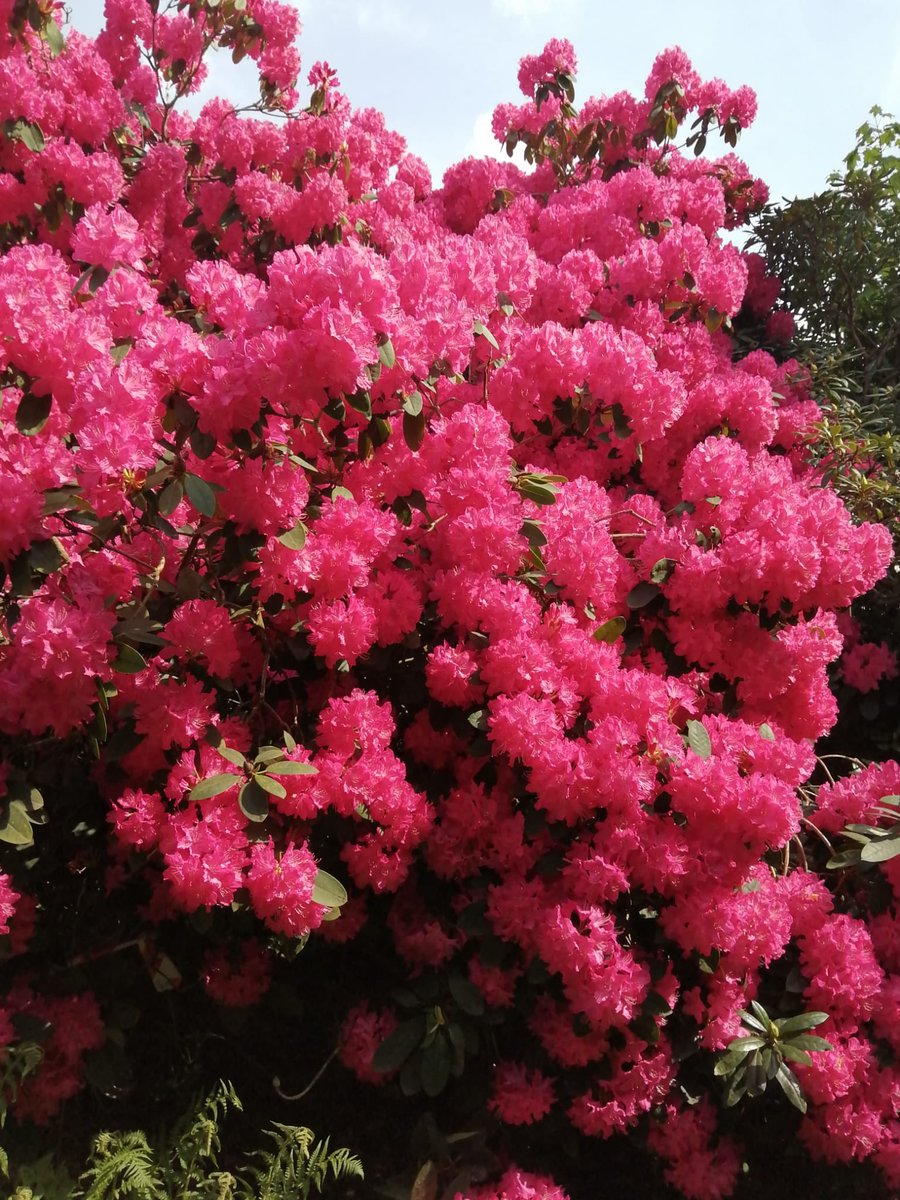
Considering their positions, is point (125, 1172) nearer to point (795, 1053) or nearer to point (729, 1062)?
point (729, 1062)

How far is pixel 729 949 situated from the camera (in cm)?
218

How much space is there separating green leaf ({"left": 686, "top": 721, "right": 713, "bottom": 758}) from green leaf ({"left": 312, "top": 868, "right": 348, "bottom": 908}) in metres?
0.87

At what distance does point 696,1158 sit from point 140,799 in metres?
1.67

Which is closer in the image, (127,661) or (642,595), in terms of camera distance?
(127,661)

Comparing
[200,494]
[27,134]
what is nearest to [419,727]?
[200,494]

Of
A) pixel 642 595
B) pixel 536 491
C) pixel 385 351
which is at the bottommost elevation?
pixel 642 595

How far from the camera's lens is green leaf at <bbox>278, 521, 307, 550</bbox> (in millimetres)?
2107

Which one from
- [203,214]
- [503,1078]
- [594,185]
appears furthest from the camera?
[594,185]

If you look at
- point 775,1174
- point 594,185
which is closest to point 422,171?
point 594,185

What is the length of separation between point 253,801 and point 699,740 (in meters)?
1.03

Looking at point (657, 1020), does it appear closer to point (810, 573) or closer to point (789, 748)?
point (789, 748)

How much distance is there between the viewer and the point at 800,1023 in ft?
7.40

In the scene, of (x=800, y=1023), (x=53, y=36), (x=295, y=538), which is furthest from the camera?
(x=53, y=36)

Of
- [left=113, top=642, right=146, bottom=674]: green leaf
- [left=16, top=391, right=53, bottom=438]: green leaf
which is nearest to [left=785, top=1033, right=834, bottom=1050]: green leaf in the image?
[left=113, top=642, right=146, bottom=674]: green leaf
